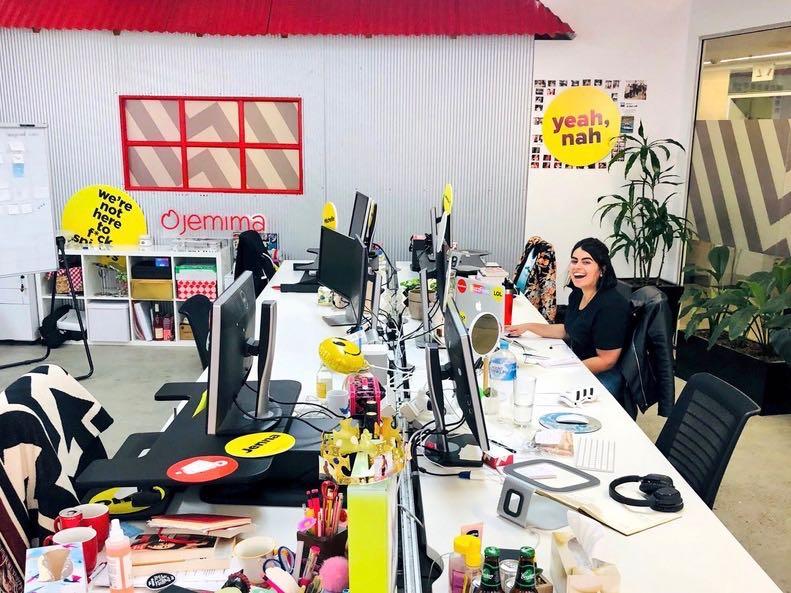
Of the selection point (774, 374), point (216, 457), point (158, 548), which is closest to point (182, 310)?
point (216, 457)

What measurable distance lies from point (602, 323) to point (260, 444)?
77.5 inches

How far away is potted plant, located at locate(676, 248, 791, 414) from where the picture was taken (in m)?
4.46

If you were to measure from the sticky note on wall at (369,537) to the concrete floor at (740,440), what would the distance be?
7.33 feet

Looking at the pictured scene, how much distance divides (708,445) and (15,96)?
6.07 meters

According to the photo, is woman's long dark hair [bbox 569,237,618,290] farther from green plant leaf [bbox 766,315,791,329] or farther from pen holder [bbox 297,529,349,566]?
pen holder [bbox 297,529,349,566]

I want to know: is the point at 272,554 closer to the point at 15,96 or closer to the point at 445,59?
the point at 445,59

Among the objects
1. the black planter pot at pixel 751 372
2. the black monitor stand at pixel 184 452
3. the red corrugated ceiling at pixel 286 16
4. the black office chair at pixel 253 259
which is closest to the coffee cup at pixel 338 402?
the black monitor stand at pixel 184 452

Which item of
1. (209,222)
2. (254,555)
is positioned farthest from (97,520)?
(209,222)

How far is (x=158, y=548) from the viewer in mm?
1783

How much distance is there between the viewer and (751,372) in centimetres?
476

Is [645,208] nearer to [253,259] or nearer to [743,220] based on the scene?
[743,220]

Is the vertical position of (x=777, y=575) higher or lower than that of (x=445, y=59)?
lower

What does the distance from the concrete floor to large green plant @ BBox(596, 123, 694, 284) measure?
1.24 meters

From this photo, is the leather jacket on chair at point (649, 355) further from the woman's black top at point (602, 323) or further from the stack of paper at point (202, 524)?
the stack of paper at point (202, 524)
